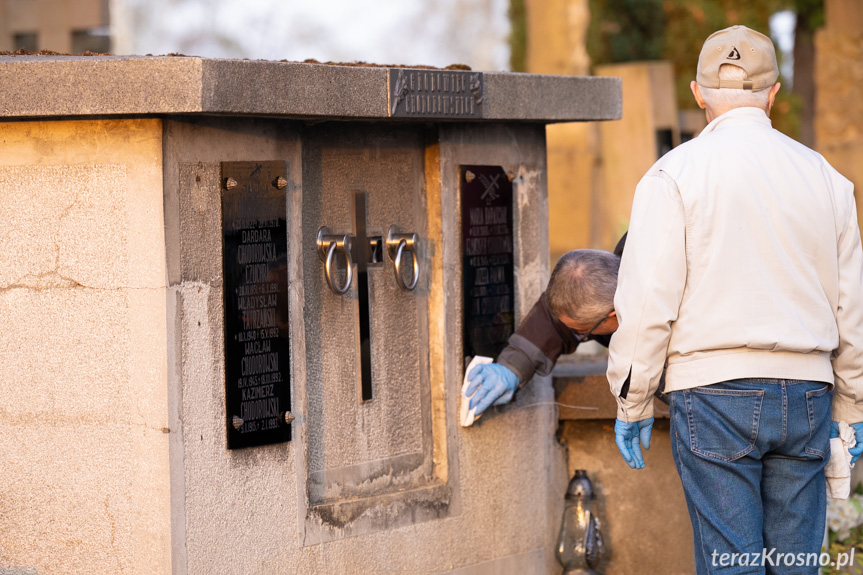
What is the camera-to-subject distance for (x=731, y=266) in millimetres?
3217

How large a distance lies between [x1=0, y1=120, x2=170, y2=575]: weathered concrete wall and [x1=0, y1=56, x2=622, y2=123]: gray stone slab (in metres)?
0.19

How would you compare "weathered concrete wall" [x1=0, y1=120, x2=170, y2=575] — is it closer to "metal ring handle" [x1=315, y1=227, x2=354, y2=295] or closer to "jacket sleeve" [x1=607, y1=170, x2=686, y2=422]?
"metal ring handle" [x1=315, y1=227, x2=354, y2=295]

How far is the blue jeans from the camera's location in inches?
127

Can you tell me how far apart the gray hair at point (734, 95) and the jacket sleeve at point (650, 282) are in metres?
0.31

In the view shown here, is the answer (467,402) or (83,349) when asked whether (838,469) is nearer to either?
(467,402)

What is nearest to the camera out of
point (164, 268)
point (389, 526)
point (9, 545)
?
point (164, 268)

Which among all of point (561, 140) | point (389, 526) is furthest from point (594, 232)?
point (389, 526)

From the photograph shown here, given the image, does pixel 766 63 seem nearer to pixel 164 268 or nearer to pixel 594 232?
pixel 164 268

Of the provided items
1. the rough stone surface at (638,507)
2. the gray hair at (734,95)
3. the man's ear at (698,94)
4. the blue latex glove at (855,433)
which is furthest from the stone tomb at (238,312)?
the blue latex glove at (855,433)

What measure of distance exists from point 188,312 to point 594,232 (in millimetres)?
8785

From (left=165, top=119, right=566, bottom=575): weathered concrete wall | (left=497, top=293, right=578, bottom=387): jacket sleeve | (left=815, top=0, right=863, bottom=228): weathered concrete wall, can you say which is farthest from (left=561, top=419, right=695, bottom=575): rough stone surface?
(left=815, top=0, right=863, bottom=228): weathered concrete wall

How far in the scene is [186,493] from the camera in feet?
11.8

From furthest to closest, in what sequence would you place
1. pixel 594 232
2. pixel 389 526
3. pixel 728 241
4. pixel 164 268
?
pixel 594 232
pixel 389 526
pixel 164 268
pixel 728 241

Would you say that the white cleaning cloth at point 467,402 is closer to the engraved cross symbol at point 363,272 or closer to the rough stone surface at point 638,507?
the engraved cross symbol at point 363,272
